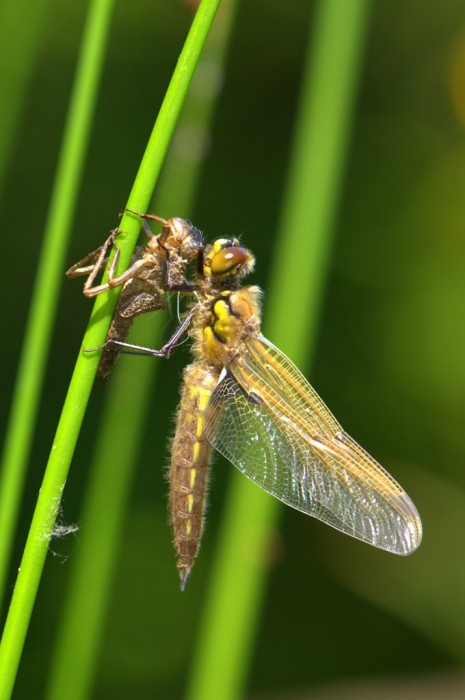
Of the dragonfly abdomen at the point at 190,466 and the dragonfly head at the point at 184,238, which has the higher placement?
the dragonfly head at the point at 184,238

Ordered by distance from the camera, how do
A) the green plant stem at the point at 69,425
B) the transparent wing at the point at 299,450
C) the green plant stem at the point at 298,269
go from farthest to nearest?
the transparent wing at the point at 299,450 < the green plant stem at the point at 298,269 < the green plant stem at the point at 69,425

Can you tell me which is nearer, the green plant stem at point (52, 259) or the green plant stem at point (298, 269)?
the green plant stem at point (52, 259)

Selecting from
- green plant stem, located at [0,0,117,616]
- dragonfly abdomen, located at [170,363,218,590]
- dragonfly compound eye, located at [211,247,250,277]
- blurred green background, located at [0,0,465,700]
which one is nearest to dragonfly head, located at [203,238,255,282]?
dragonfly compound eye, located at [211,247,250,277]

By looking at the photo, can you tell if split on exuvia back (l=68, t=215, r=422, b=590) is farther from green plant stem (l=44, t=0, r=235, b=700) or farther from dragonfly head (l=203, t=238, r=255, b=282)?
green plant stem (l=44, t=0, r=235, b=700)

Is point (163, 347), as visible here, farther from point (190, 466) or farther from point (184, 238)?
point (190, 466)

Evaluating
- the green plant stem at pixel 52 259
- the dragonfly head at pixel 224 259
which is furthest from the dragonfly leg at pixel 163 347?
the green plant stem at pixel 52 259

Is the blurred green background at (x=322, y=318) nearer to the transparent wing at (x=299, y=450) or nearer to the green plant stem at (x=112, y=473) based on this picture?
the transparent wing at (x=299, y=450)
